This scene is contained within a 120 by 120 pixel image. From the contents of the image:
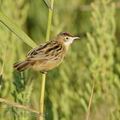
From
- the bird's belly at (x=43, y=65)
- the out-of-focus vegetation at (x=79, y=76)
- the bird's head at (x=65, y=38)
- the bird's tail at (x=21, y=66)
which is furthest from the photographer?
the out-of-focus vegetation at (x=79, y=76)

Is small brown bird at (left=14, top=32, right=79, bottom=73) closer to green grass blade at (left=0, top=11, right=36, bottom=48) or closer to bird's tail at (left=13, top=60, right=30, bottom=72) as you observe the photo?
bird's tail at (left=13, top=60, right=30, bottom=72)

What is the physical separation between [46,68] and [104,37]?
63.6 inches

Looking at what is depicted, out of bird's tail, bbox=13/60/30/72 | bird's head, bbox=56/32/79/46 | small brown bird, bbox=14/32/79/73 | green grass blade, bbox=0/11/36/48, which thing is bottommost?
bird's tail, bbox=13/60/30/72

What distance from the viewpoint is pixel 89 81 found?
606 centimetres

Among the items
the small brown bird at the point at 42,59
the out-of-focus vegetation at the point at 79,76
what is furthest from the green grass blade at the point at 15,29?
the out-of-focus vegetation at the point at 79,76

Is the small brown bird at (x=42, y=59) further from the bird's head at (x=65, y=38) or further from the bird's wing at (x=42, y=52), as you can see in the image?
the bird's head at (x=65, y=38)

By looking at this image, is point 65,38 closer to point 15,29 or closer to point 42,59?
point 42,59

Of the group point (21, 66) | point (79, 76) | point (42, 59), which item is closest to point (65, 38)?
point (42, 59)

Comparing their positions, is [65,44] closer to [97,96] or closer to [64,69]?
[97,96]

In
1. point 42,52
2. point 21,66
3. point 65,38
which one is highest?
point 65,38

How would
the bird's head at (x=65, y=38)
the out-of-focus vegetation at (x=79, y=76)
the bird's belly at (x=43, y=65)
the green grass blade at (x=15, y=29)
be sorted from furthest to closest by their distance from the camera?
the out-of-focus vegetation at (x=79, y=76)
the bird's head at (x=65, y=38)
the bird's belly at (x=43, y=65)
the green grass blade at (x=15, y=29)

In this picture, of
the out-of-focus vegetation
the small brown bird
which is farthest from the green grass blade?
the out-of-focus vegetation

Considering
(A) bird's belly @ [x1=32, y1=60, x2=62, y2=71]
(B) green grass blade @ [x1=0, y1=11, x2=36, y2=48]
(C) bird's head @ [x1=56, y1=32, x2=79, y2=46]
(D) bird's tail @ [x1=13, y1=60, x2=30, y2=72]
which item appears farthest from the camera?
(C) bird's head @ [x1=56, y1=32, x2=79, y2=46]

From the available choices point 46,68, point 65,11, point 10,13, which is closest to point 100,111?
point 10,13
